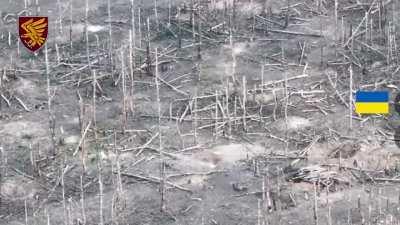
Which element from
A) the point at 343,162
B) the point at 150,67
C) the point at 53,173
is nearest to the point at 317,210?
the point at 343,162

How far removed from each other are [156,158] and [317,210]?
2031mm

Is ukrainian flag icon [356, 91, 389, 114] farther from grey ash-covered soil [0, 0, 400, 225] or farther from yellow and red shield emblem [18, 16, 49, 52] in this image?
yellow and red shield emblem [18, 16, 49, 52]

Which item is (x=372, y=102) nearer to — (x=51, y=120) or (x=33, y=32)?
(x=51, y=120)

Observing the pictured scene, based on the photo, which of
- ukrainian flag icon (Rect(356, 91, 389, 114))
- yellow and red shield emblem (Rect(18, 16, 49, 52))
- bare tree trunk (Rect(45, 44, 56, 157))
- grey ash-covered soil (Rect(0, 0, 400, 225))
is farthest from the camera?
yellow and red shield emblem (Rect(18, 16, 49, 52))

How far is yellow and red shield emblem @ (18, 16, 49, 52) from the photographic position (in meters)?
13.0

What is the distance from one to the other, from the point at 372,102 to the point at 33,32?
4594 millimetres

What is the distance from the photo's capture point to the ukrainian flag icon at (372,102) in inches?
465

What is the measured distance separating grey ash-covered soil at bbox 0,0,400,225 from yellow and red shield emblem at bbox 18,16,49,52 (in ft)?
0.97

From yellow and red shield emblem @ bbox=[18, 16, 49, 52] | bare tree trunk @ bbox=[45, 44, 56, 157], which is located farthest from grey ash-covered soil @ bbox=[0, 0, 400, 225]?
yellow and red shield emblem @ bbox=[18, 16, 49, 52]

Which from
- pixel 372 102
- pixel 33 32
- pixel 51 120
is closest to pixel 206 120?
pixel 51 120

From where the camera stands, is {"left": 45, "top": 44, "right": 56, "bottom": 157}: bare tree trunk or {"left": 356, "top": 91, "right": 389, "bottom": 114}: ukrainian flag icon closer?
{"left": 45, "top": 44, "right": 56, "bottom": 157}: bare tree trunk

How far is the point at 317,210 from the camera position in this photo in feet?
32.2

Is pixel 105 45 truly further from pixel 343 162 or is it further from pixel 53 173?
pixel 343 162

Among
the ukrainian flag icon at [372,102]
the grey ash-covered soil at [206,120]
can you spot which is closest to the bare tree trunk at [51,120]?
the grey ash-covered soil at [206,120]
